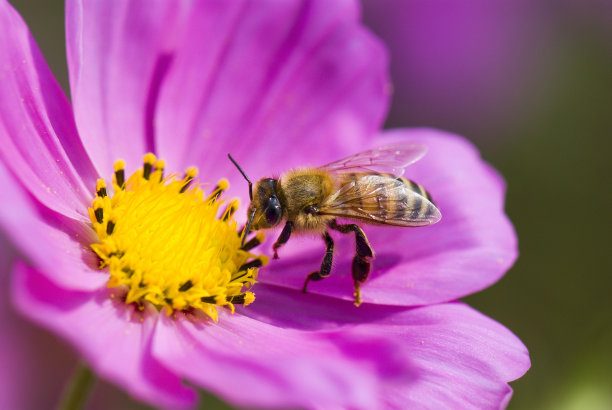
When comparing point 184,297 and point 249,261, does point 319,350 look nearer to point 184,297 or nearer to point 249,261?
point 184,297

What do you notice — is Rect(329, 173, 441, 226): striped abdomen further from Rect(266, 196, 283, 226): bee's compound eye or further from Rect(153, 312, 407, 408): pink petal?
Rect(153, 312, 407, 408): pink petal

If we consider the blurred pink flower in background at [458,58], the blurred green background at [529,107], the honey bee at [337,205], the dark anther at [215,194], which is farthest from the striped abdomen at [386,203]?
the blurred pink flower in background at [458,58]

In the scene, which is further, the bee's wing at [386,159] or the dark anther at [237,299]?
the bee's wing at [386,159]

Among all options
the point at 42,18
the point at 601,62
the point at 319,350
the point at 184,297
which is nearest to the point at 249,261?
the point at 184,297

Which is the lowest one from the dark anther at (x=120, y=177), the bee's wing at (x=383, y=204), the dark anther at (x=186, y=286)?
the dark anther at (x=186, y=286)

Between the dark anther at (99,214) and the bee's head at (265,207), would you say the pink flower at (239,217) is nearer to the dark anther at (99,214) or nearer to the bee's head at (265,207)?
the dark anther at (99,214)
